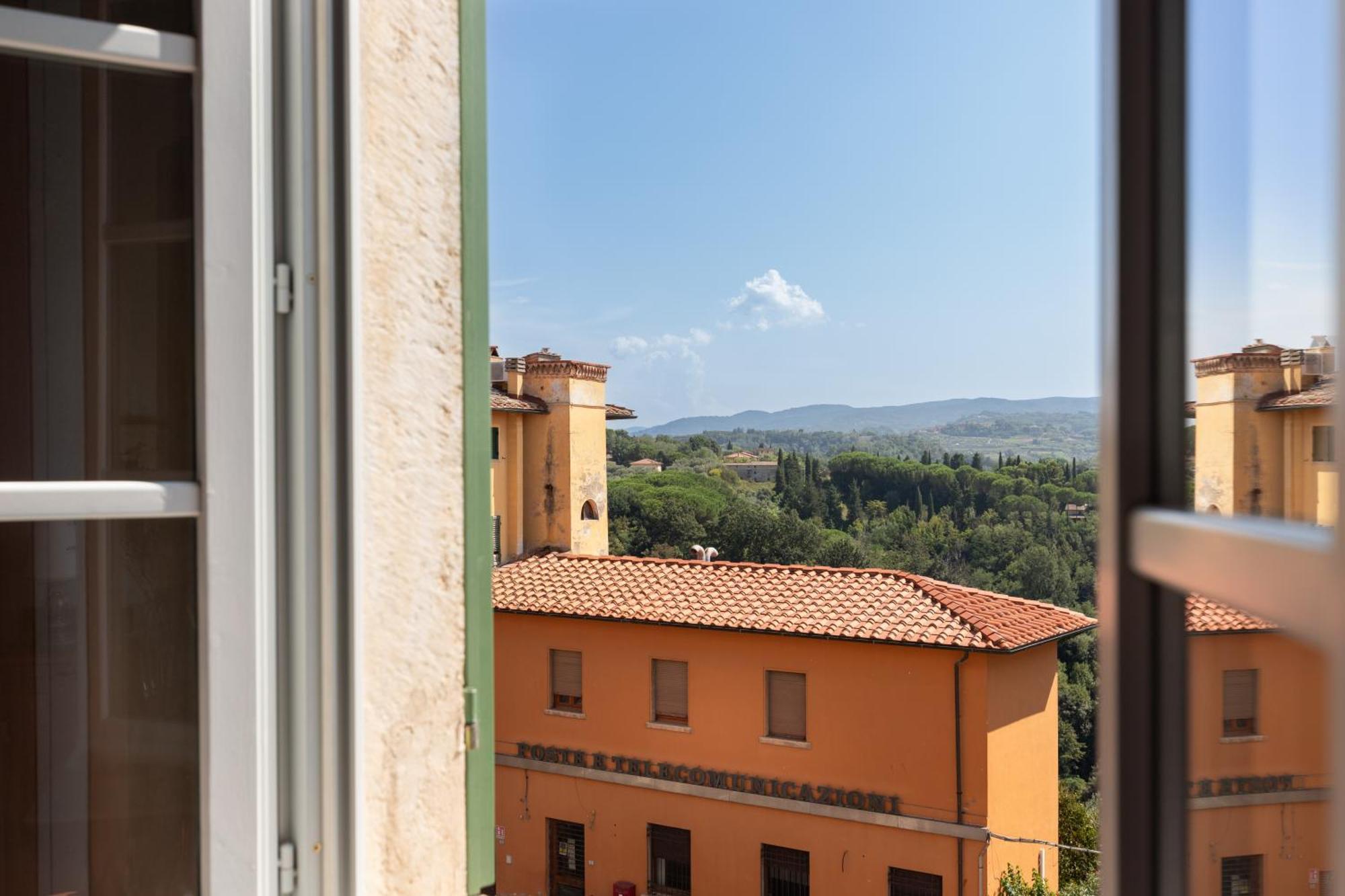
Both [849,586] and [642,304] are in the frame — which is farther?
[642,304]

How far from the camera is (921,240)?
34.1m

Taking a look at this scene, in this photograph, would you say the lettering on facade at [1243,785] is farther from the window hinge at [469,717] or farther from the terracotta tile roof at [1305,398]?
the window hinge at [469,717]

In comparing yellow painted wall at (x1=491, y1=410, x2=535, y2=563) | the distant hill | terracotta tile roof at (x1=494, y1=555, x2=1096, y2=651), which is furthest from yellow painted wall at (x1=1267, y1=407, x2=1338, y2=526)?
the distant hill

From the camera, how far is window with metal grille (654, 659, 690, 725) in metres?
11.4

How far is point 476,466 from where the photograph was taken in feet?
3.89

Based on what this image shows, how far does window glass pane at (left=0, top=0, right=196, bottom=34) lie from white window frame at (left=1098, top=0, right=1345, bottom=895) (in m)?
0.79

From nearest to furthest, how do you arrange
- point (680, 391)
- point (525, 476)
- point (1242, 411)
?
point (1242, 411), point (525, 476), point (680, 391)

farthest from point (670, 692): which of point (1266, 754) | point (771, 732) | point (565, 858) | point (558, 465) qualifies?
point (1266, 754)

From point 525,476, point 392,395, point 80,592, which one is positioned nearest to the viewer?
point 80,592

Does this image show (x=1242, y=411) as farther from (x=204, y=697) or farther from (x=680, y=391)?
(x=680, y=391)

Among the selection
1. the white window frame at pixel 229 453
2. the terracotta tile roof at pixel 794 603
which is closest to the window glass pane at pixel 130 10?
the white window frame at pixel 229 453

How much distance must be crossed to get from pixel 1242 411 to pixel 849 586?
1130 centimetres

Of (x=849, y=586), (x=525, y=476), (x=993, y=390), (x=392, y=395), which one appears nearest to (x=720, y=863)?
(x=849, y=586)

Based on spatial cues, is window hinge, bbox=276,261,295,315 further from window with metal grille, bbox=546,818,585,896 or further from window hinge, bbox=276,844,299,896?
window with metal grille, bbox=546,818,585,896
